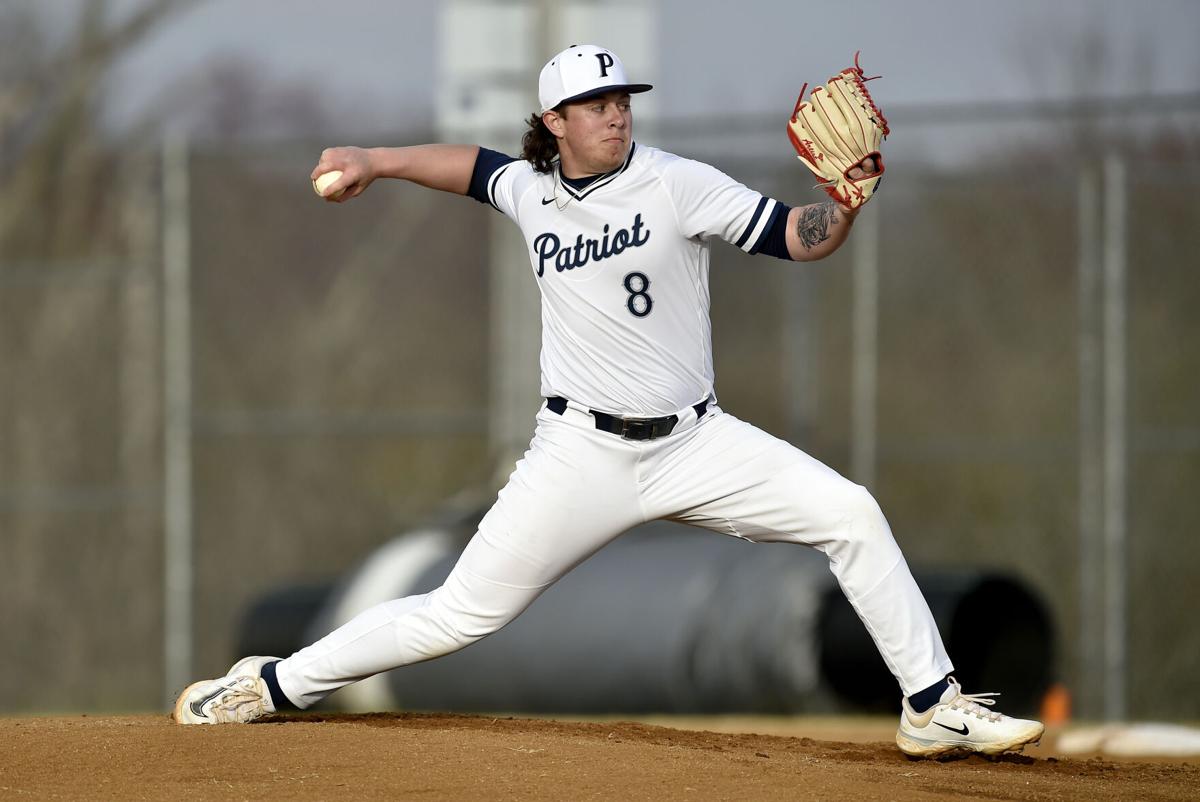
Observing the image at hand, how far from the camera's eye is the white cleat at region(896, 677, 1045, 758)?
4938 millimetres

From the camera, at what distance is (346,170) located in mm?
5133

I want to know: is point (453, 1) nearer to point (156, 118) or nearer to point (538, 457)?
point (538, 457)

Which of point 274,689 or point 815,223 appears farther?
point 274,689

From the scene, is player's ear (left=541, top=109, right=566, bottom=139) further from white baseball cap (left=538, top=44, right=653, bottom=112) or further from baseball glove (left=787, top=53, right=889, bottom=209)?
baseball glove (left=787, top=53, right=889, bottom=209)

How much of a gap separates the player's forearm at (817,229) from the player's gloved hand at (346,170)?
1233 millimetres

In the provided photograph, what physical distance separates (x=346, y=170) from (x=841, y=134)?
1.43 m

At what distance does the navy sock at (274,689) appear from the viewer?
209 inches

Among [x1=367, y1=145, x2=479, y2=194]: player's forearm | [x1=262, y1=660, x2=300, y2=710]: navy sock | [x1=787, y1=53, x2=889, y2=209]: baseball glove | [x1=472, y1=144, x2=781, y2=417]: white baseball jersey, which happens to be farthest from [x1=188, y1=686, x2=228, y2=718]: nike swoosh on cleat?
[x1=787, y1=53, x2=889, y2=209]: baseball glove

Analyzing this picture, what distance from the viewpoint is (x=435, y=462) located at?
1404 cm

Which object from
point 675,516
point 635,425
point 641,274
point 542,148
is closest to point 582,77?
point 542,148

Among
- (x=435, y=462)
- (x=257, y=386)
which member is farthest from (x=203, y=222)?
(x=435, y=462)

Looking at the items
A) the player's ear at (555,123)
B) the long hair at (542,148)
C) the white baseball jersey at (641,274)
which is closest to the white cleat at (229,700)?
the white baseball jersey at (641,274)

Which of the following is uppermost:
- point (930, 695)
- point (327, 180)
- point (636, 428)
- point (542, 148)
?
point (542, 148)

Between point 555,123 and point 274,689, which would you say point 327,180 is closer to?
point 555,123
